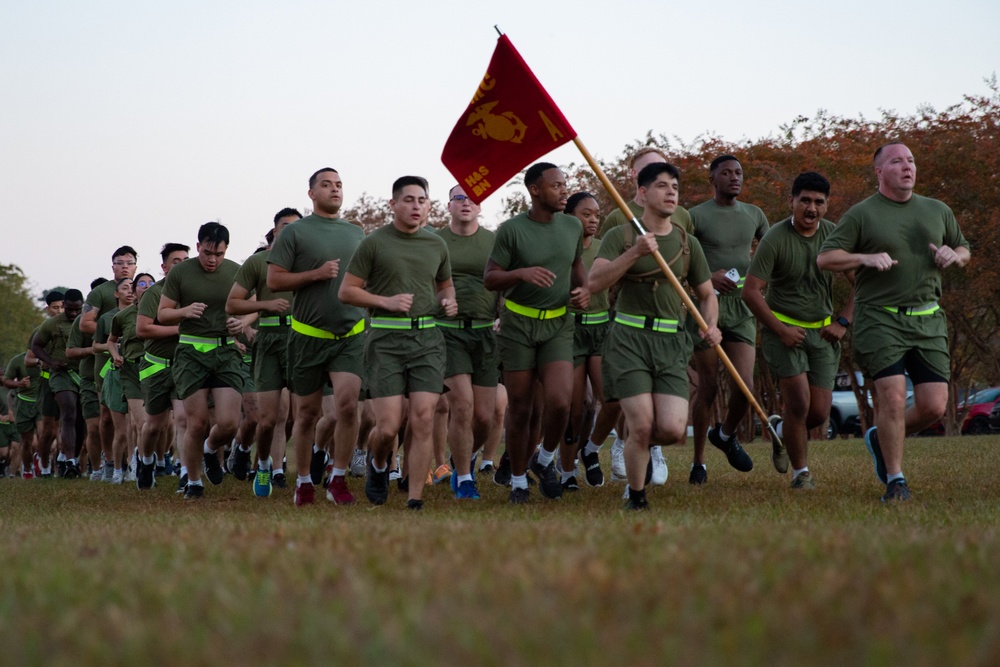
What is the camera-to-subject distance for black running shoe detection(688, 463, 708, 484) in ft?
43.4

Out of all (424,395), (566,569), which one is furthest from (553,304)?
(566,569)

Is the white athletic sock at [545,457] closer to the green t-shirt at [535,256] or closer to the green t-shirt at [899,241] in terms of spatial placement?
the green t-shirt at [535,256]

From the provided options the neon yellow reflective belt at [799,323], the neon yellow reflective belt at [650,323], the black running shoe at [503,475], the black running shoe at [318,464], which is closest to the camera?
the neon yellow reflective belt at [650,323]

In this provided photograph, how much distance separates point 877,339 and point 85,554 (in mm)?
6231

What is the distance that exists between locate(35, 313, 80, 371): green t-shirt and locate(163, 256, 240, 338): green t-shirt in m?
8.48

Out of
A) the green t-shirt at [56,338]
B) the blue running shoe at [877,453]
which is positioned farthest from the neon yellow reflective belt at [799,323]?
the green t-shirt at [56,338]

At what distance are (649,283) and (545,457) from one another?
257 cm

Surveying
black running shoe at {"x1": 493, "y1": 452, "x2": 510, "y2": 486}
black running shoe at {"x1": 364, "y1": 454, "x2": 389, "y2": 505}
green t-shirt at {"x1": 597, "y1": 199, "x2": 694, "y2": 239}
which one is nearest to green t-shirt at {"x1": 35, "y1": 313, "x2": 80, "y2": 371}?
black running shoe at {"x1": 493, "y1": 452, "x2": 510, "y2": 486}

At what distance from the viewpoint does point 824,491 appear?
11727mm

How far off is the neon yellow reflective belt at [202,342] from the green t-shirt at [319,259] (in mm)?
2038

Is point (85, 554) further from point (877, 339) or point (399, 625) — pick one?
point (877, 339)

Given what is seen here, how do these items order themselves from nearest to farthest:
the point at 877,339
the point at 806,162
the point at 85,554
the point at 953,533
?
the point at 85,554
the point at 953,533
the point at 877,339
the point at 806,162

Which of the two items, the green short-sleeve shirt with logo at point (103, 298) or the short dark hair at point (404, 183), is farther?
the green short-sleeve shirt with logo at point (103, 298)

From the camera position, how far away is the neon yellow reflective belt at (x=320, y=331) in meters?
11.6
